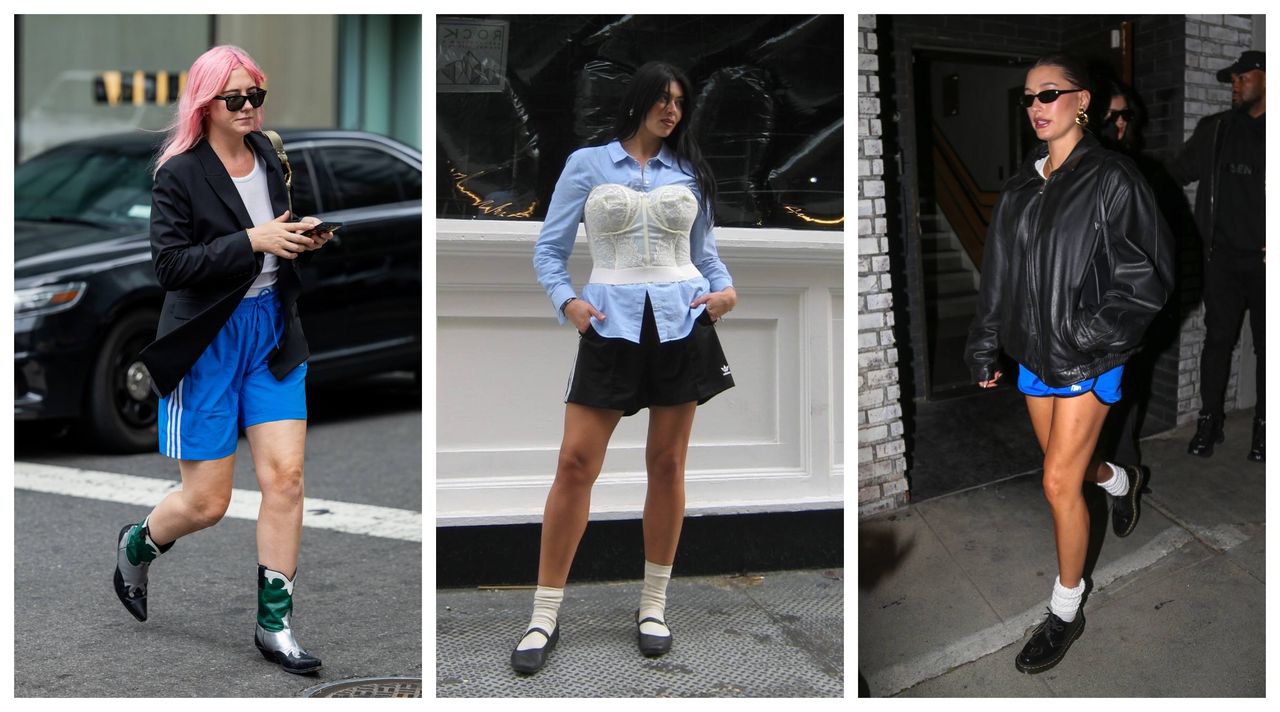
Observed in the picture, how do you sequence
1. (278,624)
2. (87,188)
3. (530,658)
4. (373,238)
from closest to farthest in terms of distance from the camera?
(530,658) < (278,624) < (87,188) < (373,238)

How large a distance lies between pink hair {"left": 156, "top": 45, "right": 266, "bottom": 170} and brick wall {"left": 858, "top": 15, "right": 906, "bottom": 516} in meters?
1.64

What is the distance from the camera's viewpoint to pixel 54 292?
6922 millimetres

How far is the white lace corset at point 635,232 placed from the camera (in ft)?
12.4

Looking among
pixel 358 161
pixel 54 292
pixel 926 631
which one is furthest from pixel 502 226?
pixel 358 161

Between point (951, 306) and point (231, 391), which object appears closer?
point (951, 306)

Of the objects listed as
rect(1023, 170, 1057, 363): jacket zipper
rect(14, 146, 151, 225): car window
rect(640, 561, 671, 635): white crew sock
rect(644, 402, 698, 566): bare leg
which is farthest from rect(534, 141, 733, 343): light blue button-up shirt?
rect(14, 146, 151, 225): car window

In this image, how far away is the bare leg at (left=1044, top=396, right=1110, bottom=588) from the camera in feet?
13.5

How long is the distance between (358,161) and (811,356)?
184 inches

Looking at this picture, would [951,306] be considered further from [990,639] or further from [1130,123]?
[990,639]

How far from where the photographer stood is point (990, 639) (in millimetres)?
4148

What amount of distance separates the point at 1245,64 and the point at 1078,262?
0.73m

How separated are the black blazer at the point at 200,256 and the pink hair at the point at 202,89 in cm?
4

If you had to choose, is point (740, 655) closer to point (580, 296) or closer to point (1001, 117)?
point (580, 296)

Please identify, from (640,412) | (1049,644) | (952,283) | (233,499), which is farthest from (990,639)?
(233,499)
